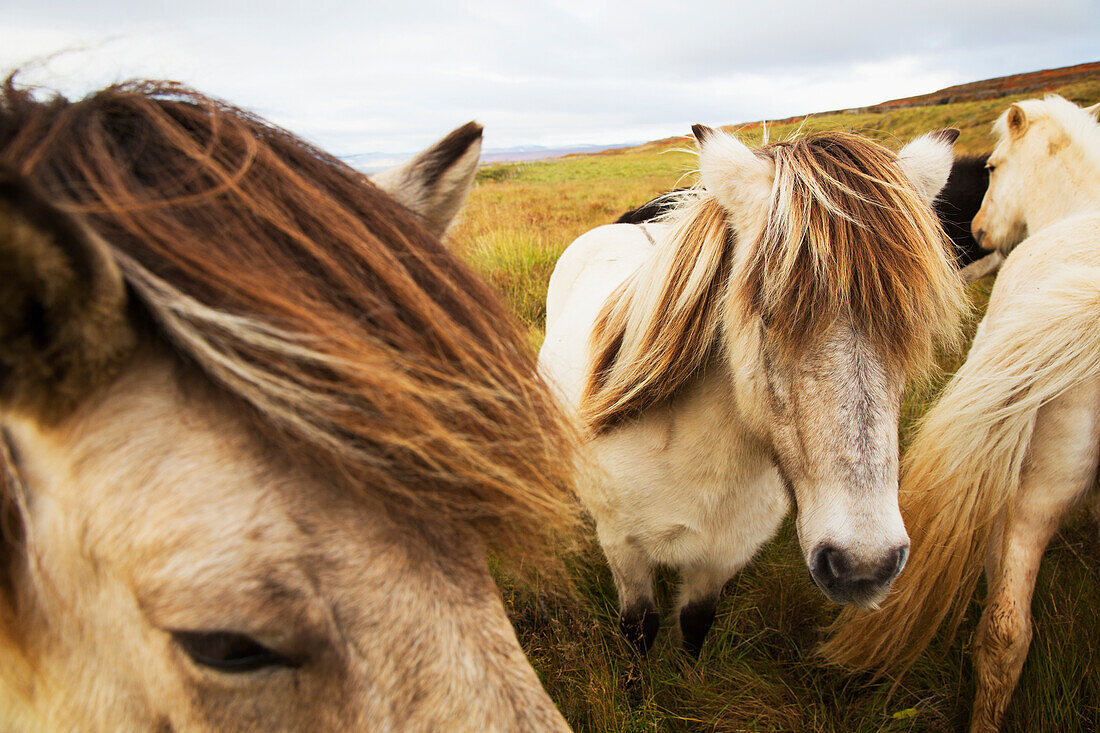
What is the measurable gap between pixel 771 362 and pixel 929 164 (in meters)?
0.97

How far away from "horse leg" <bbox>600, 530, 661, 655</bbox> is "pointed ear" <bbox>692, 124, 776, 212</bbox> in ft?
4.29

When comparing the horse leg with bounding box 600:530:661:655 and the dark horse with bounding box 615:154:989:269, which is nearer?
the horse leg with bounding box 600:530:661:655

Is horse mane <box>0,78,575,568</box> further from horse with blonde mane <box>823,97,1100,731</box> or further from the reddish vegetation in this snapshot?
the reddish vegetation

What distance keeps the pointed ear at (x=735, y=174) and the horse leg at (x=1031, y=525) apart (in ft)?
4.47


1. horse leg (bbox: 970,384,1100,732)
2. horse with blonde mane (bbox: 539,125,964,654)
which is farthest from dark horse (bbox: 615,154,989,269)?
horse with blonde mane (bbox: 539,125,964,654)

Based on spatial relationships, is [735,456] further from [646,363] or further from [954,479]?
[954,479]

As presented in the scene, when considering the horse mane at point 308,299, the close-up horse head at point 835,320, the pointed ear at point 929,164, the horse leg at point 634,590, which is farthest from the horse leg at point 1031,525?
the horse mane at point 308,299

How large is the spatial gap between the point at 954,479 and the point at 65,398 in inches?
101

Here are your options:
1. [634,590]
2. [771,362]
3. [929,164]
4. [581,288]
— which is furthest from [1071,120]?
[634,590]

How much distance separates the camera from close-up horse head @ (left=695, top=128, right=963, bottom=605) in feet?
4.35

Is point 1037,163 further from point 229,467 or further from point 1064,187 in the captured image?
point 229,467

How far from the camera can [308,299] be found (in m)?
0.76

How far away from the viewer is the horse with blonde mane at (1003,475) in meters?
1.83

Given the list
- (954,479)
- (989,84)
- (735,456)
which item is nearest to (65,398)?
(735,456)
